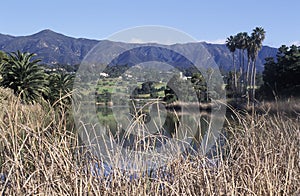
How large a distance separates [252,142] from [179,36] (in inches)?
192

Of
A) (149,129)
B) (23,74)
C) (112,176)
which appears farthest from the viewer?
(23,74)

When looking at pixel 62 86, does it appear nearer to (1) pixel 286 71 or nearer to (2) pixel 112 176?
(2) pixel 112 176

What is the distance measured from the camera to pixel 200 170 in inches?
120

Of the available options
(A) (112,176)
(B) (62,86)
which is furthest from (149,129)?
(A) (112,176)

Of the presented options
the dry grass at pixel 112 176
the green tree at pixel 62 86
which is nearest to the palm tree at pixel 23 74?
the green tree at pixel 62 86

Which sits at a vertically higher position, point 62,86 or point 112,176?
point 62,86

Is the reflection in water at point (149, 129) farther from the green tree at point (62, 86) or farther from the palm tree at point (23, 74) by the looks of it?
the palm tree at point (23, 74)

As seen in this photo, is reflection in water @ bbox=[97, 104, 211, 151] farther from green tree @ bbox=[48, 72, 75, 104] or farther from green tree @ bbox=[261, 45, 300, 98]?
green tree @ bbox=[261, 45, 300, 98]

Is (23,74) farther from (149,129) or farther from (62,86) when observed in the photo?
(149,129)

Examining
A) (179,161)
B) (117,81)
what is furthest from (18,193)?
(117,81)

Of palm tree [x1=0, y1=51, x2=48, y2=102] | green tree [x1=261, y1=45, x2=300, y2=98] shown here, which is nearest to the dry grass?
palm tree [x1=0, y1=51, x2=48, y2=102]

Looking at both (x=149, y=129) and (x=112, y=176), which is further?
(x=149, y=129)

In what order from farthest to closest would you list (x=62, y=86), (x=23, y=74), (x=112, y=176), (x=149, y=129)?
(x=23, y=74) → (x=62, y=86) → (x=149, y=129) → (x=112, y=176)

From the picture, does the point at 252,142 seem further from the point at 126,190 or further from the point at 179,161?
the point at 126,190
